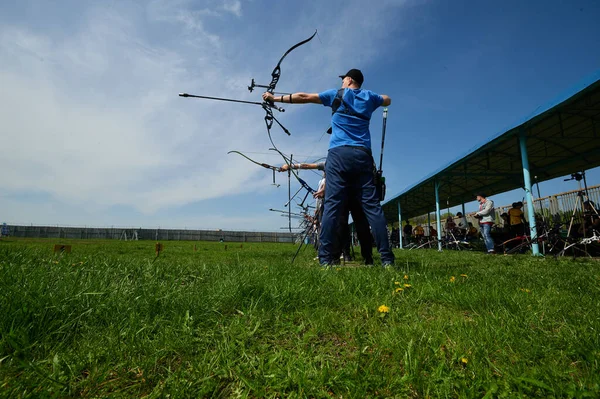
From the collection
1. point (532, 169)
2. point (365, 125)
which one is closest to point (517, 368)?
point (365, 125)

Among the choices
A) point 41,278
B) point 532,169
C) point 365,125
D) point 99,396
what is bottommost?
point 99,396

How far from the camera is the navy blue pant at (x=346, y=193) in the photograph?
3.61m

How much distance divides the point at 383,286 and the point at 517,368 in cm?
124

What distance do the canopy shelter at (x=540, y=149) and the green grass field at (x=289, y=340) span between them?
6931 mm

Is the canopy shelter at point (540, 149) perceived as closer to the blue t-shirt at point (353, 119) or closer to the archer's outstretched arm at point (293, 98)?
the blue t-shirt at point (353, 119)

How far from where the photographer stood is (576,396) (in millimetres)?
1011

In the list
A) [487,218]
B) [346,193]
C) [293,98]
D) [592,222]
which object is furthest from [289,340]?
[487,218]

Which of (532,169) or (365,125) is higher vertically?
(532,169)

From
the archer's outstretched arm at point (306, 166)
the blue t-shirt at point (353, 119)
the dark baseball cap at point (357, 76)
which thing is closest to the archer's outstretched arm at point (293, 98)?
the blue t-shirt at point (353, 119)

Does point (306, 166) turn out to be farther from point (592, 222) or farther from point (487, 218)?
point (487, 218)

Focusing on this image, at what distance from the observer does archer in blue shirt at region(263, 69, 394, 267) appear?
3.62 m

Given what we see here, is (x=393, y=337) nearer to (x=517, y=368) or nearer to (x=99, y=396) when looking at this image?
(x=517, y=368)

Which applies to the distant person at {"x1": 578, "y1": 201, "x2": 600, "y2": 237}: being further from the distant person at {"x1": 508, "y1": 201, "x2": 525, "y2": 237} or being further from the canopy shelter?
the distant person at {"x1": 508, "y1": 201, "x2": 525, "y2": 237}

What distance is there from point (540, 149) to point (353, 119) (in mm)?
10671
